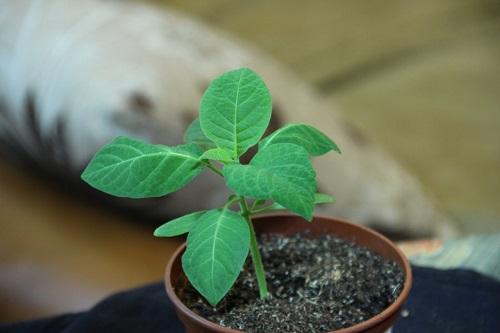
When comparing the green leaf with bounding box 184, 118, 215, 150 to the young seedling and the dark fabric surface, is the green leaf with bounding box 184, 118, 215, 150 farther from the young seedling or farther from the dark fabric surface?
the dark fabric surface

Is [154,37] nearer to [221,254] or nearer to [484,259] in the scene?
[484,259]

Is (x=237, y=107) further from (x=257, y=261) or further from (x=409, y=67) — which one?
(x=409, y=67)

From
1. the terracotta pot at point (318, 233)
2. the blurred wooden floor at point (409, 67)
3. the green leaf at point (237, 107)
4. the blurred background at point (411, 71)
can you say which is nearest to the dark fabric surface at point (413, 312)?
the terracotta pot at point (318, 233)

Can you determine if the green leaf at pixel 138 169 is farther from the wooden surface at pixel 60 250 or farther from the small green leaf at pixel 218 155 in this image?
the wooden surface at pixel 60 250

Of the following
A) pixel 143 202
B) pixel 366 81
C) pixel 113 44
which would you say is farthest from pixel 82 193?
pixel 366 81

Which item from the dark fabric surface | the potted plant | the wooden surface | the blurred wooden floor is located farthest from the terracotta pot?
the blurred wooden floor
